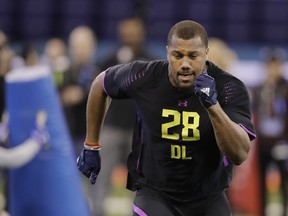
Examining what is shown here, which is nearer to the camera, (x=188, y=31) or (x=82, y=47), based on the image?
(x=188, y=31)

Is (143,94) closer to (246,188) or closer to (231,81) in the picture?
(231,81)

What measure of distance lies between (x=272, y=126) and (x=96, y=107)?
4.15m

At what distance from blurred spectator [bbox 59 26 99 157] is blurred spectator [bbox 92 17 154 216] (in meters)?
0.33

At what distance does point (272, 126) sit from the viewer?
9398 millimetres

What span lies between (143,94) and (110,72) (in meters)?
0.31

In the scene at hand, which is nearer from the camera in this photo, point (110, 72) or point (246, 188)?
point (110, 72)

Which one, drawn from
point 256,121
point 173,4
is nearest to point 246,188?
point 256,121

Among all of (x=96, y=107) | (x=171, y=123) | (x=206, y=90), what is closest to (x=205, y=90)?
(x=206, y=90)

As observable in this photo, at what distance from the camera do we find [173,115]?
5.17 m

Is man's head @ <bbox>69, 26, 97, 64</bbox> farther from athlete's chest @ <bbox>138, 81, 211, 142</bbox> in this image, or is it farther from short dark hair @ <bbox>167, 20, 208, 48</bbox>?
short dark hair @ <bbox>167, 20, 208, 48</bbox>

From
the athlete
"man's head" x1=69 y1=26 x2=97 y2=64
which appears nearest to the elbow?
the athlete

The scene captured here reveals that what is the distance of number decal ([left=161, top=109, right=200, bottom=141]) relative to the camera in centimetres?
512

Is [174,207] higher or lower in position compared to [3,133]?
higher

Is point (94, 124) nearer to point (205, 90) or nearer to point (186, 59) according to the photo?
point (186, 59)
